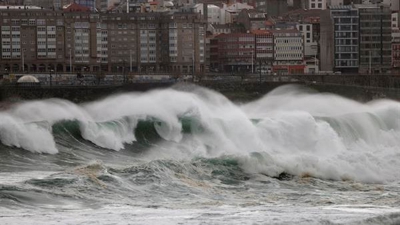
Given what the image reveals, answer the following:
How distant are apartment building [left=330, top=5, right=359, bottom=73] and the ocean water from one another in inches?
2651

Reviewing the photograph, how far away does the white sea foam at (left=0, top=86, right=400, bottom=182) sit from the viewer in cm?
3616

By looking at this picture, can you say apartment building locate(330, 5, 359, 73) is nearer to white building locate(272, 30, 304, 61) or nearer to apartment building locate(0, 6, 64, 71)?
white building locate(272, 30, 304, 61)

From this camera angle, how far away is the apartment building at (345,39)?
120 metres

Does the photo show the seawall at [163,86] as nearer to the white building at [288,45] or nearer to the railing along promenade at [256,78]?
the railing along promenade at [256,78]

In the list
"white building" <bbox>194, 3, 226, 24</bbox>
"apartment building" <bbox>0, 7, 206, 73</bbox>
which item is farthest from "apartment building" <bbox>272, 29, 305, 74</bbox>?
"white building" <bbox>194, 3, 226, 24</bbox>

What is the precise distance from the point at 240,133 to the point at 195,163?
721cm

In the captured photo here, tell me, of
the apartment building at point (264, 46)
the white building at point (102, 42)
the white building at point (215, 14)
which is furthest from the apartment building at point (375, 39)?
the white building at point (215, 14)

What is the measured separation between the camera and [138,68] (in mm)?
119625

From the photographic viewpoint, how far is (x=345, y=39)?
122m

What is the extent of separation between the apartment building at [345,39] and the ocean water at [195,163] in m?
67.3

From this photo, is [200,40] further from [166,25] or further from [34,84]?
[34,84]

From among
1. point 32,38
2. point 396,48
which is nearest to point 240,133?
point 32,38

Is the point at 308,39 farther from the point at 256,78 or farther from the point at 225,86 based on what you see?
the point at 225,86

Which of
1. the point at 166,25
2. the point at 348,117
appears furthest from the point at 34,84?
the point at 166,25
